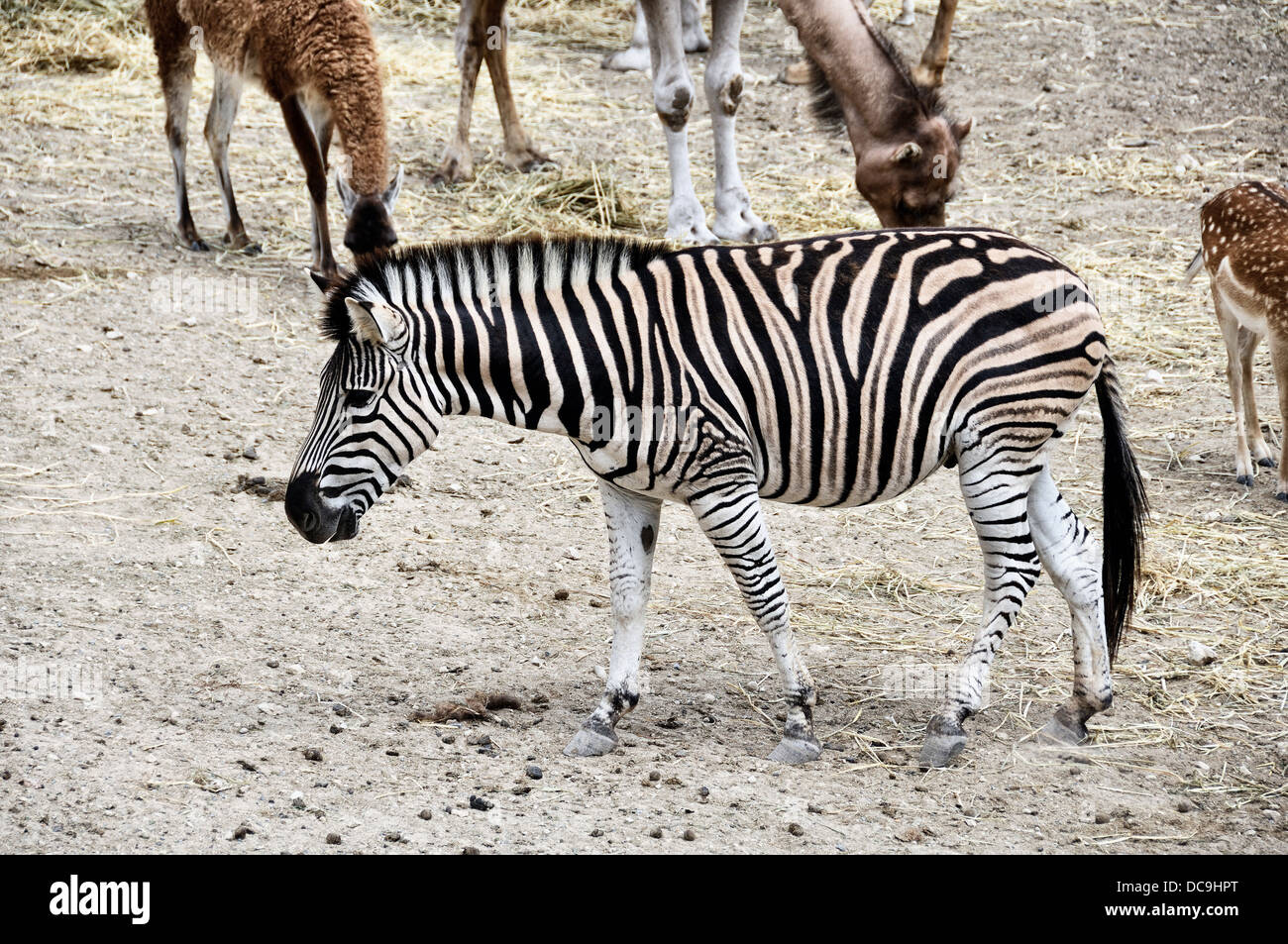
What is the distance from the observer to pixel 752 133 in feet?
37.4

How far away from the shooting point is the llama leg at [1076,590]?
14.9 ft

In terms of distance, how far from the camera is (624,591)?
4.52m

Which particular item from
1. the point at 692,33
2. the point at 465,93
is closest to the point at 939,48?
the point at 692,33

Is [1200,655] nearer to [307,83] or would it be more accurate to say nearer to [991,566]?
[991,566]

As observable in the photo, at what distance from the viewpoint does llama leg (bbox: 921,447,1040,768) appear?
4.29 m

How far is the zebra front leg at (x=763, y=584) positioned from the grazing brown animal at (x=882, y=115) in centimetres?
348

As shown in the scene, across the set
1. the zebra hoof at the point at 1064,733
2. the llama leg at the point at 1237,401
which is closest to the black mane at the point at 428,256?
the zebra hoof at the point at 1064,733

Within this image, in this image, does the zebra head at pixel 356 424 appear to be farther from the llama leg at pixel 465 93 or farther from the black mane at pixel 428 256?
the llama leg at pixel 465 93

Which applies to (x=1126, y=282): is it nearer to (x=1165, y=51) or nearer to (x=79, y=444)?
(x=1165, y=51)

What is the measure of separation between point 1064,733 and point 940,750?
19.5 inches

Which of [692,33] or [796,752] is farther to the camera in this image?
[692,33]

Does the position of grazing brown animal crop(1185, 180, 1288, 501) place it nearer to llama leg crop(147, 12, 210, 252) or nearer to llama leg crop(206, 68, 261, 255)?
llama leg crop(206, 68, 261, 255)
